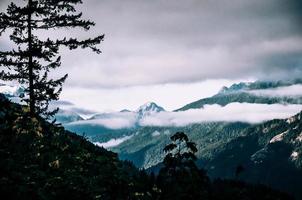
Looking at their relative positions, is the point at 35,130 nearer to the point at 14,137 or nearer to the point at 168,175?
the point at 14,137

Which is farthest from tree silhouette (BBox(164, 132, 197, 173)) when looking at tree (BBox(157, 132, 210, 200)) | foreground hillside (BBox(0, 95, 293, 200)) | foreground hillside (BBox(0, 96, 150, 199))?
foreground hillside (BBox(0, 96, 150, 199))

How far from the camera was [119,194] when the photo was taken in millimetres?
27219

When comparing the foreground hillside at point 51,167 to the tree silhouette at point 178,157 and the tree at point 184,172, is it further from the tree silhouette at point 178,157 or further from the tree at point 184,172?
the tree silhouette at point 178,157

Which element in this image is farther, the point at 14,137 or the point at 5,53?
the point at 5,53

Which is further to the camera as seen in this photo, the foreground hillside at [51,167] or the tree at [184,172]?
the foreground hillside at [51,167]

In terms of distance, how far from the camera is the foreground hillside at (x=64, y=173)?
22.4 meters

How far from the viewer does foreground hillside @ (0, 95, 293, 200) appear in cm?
2241

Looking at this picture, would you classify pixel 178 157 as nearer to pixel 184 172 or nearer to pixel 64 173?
pixel 184 172

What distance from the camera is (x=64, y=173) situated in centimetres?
2669

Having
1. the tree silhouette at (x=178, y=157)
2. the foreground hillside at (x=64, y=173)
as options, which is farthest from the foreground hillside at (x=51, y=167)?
the tree silhouette at (x=178, y=157)

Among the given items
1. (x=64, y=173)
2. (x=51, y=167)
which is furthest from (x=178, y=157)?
(x=51, y=167)

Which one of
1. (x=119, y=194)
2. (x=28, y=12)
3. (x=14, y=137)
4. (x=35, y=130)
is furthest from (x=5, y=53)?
(x=119, y=194)

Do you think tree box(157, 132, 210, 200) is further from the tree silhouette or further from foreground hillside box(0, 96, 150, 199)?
foreground hillside box(0, 96, 150, 199)

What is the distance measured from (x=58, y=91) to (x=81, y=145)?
457cm
